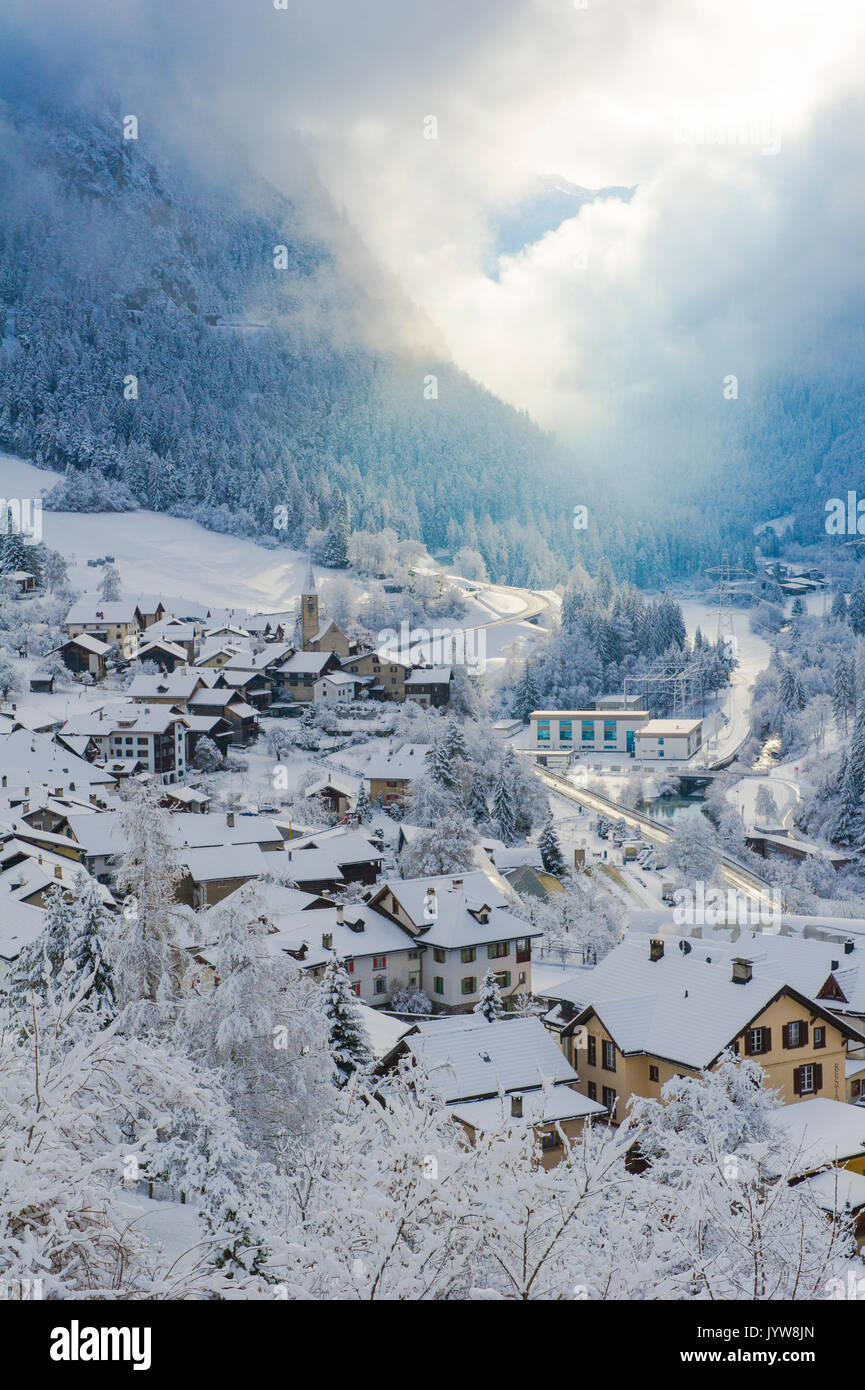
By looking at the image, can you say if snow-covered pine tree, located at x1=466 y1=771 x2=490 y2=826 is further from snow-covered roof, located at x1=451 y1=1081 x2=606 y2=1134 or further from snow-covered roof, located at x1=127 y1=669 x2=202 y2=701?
snow-covered roof, located at x1=451 y1=1081 x2=606 y2=1134

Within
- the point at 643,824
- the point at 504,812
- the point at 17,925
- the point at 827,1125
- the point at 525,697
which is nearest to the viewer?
the point at 827,1125

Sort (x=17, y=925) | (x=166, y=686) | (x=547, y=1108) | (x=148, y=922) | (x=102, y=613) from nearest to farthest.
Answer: (x=547, y=1108) → (x=148, y=922) → (x=17, y=925) → (x=166, y=686) → (x=102, y=613)

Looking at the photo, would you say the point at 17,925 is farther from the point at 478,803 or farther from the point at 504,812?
the point at 478,803

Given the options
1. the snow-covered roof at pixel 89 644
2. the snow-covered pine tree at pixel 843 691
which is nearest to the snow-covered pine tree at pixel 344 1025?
the snow-covered roof at pixel 89 644

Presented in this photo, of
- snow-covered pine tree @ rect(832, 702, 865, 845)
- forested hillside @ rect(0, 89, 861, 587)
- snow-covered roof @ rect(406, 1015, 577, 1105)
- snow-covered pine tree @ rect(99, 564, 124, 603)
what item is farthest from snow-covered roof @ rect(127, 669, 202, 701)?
forested hillside @ rect(0, 89, 861, 587)

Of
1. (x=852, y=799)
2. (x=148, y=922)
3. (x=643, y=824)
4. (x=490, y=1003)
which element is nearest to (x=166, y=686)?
(x=643, y=824)

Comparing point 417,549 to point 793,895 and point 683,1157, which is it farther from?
point 683,1157

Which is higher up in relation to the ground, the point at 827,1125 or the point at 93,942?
the point at 93,942

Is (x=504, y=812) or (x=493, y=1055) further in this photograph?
(x=504, y=812)

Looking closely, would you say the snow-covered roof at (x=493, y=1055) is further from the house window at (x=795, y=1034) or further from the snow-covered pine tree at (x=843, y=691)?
the snow-covered pine tree at (x=843, y=691)
